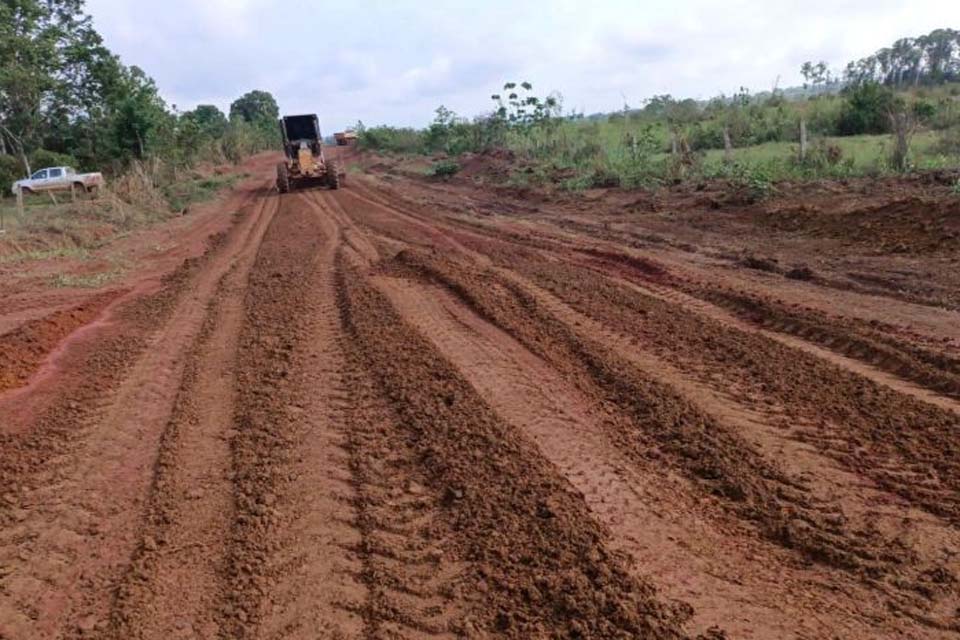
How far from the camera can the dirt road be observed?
2.94 metres

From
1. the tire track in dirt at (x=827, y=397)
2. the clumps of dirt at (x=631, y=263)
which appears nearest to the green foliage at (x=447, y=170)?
the clumps of dirt at (x=631, y=263)

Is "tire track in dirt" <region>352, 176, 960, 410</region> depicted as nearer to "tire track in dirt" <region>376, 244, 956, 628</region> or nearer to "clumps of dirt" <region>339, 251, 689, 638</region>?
"tire track in dirt" <region>376, 244, 956, 628</region>

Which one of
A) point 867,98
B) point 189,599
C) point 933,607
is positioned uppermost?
point 867,98

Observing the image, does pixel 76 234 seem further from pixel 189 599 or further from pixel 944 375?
pixel 944 375

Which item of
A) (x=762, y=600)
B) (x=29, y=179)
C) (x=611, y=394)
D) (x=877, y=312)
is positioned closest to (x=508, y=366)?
(x=611, y=394)

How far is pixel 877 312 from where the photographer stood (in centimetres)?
690

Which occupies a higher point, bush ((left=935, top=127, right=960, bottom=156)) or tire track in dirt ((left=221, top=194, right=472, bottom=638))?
bush ((left=935, top=127, right=960, bottom=156))

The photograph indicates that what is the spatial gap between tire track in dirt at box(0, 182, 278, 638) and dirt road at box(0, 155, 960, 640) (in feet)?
0.06

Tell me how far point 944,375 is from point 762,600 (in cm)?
335

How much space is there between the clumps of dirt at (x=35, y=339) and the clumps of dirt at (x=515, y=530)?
3811mm

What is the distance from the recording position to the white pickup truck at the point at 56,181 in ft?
84.2

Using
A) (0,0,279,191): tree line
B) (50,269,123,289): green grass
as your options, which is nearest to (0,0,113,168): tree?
(0,0,279,191): tree line

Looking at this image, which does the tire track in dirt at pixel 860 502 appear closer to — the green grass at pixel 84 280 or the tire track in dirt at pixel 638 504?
the tire track in dirt at pixel 638 504

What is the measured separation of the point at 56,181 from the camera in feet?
84.5
